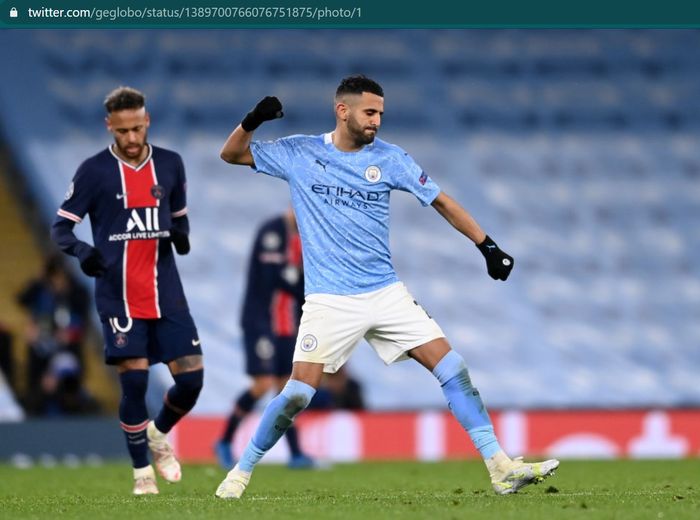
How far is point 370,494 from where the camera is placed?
26.7ft

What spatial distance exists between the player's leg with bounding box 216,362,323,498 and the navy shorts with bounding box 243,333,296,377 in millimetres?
4174

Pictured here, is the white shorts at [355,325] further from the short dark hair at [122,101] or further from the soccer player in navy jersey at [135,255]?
the short dark hair at [122,101]

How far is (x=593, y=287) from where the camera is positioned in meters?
16.6

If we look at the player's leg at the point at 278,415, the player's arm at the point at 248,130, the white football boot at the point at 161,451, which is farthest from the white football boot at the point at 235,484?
the player's arm at the point at 248,130

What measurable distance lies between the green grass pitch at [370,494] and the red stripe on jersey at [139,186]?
61.9 inches

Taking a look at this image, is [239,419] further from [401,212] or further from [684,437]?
[401,212]

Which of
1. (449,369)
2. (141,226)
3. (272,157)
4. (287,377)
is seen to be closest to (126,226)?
(141,226)

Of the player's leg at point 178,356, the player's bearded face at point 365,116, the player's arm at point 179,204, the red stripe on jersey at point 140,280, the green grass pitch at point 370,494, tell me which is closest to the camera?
the green grass pitch at point 370,494

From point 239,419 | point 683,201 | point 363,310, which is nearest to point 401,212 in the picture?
point 683,201

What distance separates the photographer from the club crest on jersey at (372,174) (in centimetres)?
727

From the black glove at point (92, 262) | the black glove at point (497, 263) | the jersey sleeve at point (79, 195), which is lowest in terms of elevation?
the black glove at point (497, 263)

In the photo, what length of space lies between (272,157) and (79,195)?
1244 millimetres

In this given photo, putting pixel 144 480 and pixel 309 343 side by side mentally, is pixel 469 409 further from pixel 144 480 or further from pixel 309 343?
pixel 144 480

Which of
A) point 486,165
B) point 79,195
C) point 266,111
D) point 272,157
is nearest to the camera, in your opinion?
point 266,111
